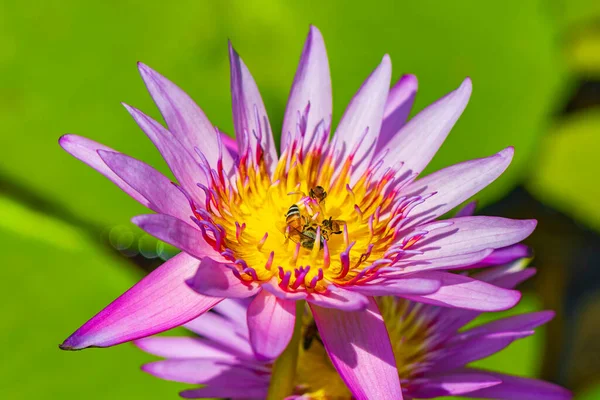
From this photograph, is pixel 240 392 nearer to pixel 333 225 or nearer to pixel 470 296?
pixel 333 225

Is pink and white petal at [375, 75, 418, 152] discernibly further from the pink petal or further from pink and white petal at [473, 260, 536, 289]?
the pink petal

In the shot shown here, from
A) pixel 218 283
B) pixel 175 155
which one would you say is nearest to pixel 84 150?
pixel 175 155

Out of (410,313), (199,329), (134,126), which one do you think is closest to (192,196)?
(199,329)

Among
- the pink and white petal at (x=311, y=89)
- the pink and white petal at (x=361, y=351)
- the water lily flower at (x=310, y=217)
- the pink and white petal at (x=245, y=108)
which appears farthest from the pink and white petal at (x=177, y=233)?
the pink and white petal at (x=311, y=89)

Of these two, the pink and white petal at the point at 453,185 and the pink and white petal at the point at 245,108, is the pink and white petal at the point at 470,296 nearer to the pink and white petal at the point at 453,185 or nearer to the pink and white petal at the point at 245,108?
the pink and white petal at the point at 453,185

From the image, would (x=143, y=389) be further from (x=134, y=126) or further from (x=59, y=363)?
(x=134, y=126)

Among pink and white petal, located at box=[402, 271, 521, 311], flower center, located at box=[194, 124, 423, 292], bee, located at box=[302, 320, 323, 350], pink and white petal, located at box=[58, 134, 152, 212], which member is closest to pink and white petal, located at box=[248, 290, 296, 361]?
flower center, located at box=[194, 124, 423, 292]
